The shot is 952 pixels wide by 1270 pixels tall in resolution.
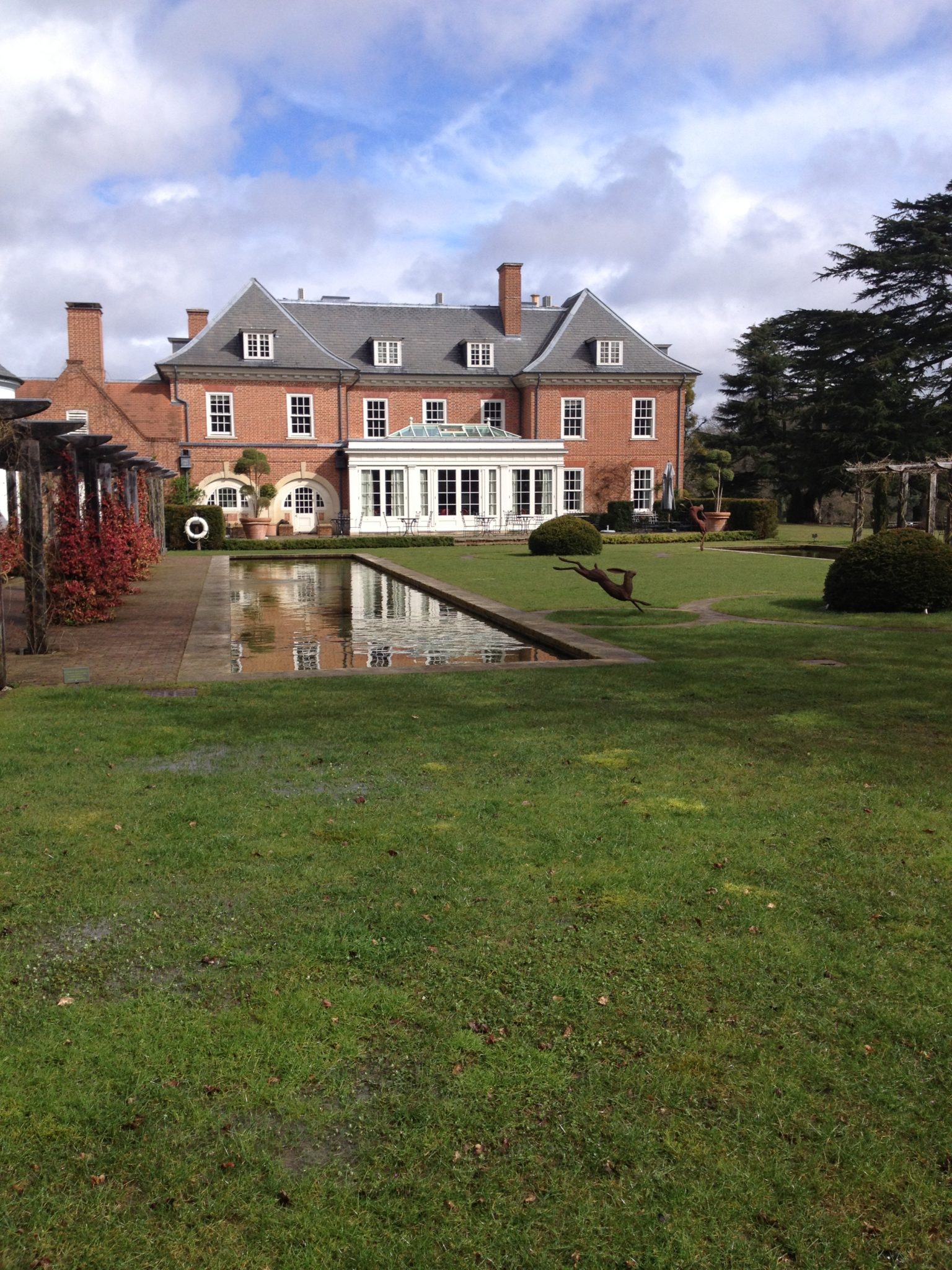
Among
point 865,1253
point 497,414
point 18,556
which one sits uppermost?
point 497,414

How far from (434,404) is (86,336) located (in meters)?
13.0

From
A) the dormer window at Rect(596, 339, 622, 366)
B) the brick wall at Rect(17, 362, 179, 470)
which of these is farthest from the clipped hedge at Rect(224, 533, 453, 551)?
the dormer window at Rect(596, 339, 622, 366)

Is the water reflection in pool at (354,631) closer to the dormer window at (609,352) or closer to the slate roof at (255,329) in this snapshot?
the slate roof at (255,329)

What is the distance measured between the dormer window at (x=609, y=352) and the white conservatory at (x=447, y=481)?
5.08m

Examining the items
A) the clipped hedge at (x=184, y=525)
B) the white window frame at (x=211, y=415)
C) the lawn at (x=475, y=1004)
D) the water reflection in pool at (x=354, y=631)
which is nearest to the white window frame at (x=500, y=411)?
the white window frame at (x=211, y=415)

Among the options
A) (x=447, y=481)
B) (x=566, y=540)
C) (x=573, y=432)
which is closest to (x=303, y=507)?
(x=447, y=481)

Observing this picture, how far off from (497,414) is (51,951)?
38530 millimetres

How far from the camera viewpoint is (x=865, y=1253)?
2064mm

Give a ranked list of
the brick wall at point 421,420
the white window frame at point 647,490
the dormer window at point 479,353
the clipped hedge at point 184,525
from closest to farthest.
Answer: the clipped hedge at point 184,525 → the brick wall at point 421,420 → the dormer window at point 479,353 → the white window frame at point 647,490

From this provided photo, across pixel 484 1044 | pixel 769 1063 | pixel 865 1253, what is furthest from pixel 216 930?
pixel 865 1253

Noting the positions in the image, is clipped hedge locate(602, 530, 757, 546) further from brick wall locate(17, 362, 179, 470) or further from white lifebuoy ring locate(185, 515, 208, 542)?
brick wall locate(17, 362, 179, 470)

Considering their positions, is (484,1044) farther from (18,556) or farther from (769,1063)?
(18,556)

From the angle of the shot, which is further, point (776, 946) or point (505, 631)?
point (505, 631)

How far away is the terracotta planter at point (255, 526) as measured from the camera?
33281 mm
